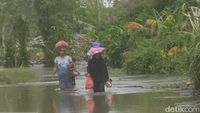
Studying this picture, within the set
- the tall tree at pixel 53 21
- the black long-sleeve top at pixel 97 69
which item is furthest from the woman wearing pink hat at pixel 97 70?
the tall tree at pixel 53 21

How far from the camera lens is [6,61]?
169ft

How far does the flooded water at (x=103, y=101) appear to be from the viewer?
1215 cm

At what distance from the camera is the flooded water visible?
12148 mm

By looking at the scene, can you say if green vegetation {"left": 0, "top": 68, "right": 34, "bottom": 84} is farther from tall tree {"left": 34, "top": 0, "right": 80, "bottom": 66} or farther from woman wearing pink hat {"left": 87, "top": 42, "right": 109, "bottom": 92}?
tall tree {"left": 34, "top": 0, "right": 80, "bottom": 66}

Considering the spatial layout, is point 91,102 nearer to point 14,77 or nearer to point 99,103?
point 99,103

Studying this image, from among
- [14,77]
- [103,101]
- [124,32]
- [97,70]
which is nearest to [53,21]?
[124,32]

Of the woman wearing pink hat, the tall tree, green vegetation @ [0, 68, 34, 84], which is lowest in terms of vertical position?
green vegetation @ [0, 68, 34, 84]

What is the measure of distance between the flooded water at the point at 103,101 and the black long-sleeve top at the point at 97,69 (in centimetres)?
43

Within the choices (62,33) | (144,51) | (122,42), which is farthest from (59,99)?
(62,33)

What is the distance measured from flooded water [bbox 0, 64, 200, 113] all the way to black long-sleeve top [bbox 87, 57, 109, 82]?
43cm

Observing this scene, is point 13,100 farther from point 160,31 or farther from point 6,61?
point 6,61

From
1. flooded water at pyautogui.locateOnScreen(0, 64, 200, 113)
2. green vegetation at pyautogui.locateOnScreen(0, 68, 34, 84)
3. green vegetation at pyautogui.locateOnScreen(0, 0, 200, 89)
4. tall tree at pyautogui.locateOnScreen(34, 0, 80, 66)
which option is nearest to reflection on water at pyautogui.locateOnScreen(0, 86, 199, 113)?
flooded water at pyautogui.locateOnScreen(0, 64, 200, 113)

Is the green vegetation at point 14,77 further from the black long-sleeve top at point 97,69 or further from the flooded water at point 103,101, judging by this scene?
the black long-sleeve top at point 97,69

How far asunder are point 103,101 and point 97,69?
2.73 meters
